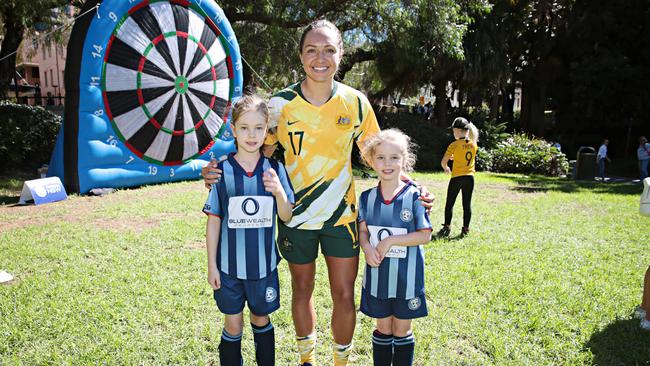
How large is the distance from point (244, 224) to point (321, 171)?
511mm

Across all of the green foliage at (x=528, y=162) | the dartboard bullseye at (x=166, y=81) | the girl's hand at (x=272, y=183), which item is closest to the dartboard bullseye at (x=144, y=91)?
the dartboard bullseye at (x=166, y=81)

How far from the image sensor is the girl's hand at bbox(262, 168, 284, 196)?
8.23 ft

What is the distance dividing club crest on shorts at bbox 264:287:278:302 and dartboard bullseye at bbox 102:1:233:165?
704cm

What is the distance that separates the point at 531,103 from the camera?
25156 mm

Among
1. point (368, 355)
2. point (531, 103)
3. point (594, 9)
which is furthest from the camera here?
point (531, 103)

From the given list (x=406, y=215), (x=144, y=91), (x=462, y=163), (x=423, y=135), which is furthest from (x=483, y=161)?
(x=406, y=215)

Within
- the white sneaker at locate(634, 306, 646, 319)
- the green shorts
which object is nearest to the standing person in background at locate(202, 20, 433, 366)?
the green shorts

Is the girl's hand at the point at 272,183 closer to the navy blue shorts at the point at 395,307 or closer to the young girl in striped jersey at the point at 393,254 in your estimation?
the young girl in striped jersey at the point at 393,254

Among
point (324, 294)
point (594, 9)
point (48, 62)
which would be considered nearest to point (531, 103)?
point (594, 9)

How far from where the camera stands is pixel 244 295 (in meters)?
2.64

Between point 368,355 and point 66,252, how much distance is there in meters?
3.75

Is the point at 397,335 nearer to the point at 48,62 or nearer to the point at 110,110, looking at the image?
the point at 110,110

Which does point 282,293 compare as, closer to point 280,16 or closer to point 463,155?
point 463,155

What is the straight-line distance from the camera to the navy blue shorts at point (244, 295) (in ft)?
8.50
